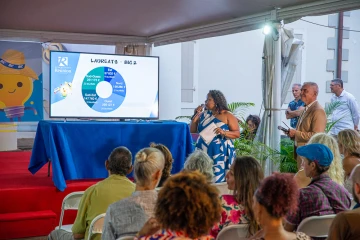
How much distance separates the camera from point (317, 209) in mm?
2658

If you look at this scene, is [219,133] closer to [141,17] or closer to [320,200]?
[320,200]

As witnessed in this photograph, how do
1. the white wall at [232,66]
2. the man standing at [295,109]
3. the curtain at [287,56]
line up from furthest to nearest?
the white wall at [232,66] < the man standing at [295,109] < the curtain at [287,56]

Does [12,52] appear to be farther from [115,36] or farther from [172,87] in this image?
[172,87]

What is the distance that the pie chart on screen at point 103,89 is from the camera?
18.5 ft

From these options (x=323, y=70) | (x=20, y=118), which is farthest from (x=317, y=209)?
(x=323, y=70)

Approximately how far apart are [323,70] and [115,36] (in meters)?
4.99

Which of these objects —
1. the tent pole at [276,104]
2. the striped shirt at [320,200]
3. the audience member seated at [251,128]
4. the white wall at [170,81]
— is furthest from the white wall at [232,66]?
the striped shirt at [320,200]

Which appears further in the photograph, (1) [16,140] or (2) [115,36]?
(1) [16,140]

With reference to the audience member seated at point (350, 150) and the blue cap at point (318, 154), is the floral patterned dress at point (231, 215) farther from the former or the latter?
the audience member seated at point (350, 150)

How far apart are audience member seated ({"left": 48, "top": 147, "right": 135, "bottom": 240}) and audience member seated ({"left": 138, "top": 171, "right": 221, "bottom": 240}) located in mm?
1124

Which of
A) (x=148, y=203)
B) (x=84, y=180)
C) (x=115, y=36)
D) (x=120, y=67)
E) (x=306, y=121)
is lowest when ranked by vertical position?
(x=84, y=180)

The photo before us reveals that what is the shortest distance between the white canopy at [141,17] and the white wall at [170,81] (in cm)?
135

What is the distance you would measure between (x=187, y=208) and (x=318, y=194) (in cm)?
119

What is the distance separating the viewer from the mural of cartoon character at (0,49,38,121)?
9.23 meters
